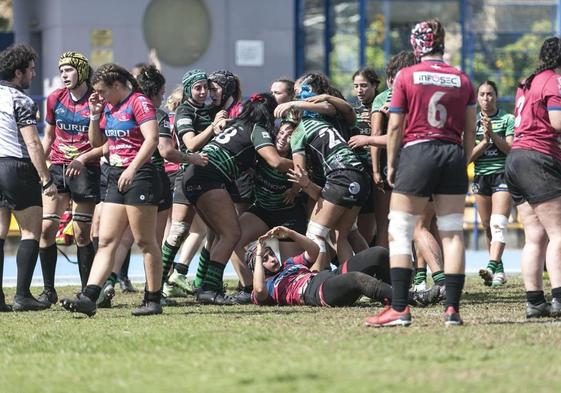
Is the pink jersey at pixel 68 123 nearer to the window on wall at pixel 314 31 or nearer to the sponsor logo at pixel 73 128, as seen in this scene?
the sponsor logo at pixel 73 128

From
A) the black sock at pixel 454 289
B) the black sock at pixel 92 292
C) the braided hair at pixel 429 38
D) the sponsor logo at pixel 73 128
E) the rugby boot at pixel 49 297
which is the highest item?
the braided hair at pixel 429 38

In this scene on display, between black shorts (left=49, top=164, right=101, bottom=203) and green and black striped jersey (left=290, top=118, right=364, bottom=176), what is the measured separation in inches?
69.7

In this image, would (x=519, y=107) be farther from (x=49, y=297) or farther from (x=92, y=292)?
(x=49, y=297)

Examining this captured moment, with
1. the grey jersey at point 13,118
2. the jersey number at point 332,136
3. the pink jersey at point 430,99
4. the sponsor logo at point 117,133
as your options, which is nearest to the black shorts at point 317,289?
the jersey number at point 332,136

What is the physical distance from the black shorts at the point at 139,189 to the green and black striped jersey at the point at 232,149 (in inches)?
48.2

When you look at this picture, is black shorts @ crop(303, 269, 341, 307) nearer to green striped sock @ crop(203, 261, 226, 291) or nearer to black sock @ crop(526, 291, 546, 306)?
green striped sock @ crop(203, 261, 226, 291)

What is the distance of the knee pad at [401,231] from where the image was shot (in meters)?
8.90

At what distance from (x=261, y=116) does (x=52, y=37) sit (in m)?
11.6

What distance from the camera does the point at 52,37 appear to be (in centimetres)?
2225

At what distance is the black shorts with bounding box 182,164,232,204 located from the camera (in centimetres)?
1130

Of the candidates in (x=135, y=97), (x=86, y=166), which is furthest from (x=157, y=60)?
(x=135, y=97)

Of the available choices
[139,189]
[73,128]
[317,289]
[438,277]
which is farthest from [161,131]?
[438,277]

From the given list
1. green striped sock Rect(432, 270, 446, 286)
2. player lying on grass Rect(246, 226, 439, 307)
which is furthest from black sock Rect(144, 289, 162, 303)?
green striped sock Rect(432, 270, 446, 286)

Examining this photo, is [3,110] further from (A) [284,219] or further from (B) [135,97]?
(A) [284,219]
